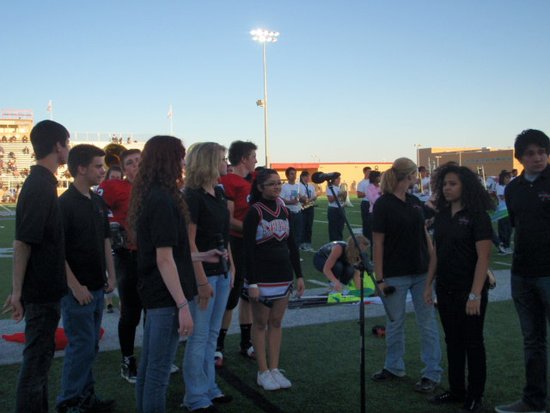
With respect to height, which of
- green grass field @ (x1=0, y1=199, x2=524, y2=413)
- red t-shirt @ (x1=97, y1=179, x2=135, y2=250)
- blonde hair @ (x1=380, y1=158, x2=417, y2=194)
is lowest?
green grass field @ (x1=0, y1=199, x2=524, y2=413)

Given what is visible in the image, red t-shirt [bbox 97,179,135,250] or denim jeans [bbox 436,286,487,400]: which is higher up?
red t-shirt [bbox 97,179,135,250]

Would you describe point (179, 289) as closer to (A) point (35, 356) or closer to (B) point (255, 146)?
(A) point (35, 356)

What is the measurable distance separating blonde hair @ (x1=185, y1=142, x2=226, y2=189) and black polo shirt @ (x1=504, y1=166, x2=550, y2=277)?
2.32 meters

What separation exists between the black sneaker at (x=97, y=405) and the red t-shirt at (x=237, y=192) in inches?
76.5

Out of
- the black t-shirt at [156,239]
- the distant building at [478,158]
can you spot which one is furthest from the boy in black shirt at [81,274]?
the distant building at [478,158]

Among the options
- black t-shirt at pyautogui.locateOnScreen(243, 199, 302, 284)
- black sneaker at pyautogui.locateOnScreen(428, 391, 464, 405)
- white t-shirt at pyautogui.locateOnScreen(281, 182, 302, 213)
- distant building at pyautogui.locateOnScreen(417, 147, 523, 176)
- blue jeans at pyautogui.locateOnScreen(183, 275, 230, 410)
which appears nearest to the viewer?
blue jeans at pyautogui.locateOnScreen(183, 275, 230, 410)

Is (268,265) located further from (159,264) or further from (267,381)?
(159,264)

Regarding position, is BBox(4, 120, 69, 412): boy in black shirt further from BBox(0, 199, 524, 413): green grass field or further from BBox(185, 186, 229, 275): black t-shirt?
BBox(0, 199, 524, 413): green grass field

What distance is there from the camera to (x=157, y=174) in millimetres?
3150

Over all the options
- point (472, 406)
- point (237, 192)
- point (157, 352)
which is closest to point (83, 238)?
point (157, 352)

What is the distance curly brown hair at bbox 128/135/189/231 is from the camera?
3.13 metres

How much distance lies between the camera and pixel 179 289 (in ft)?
9.86

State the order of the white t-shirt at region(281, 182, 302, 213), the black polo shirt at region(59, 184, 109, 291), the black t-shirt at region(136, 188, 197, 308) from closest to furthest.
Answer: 1. the black t-shirt at region(136, 188, 197, 308)
2. the black polo shirt at region(59, 184, 109, 291)
3. the white t-shirt at region(281, 182, 302, 213)

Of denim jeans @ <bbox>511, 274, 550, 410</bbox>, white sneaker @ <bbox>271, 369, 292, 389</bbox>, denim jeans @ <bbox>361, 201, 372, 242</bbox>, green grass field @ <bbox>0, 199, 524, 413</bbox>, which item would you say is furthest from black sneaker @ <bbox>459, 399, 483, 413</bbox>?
denim jeans @ <bbox>361, 201, 372, 242</bbox>
